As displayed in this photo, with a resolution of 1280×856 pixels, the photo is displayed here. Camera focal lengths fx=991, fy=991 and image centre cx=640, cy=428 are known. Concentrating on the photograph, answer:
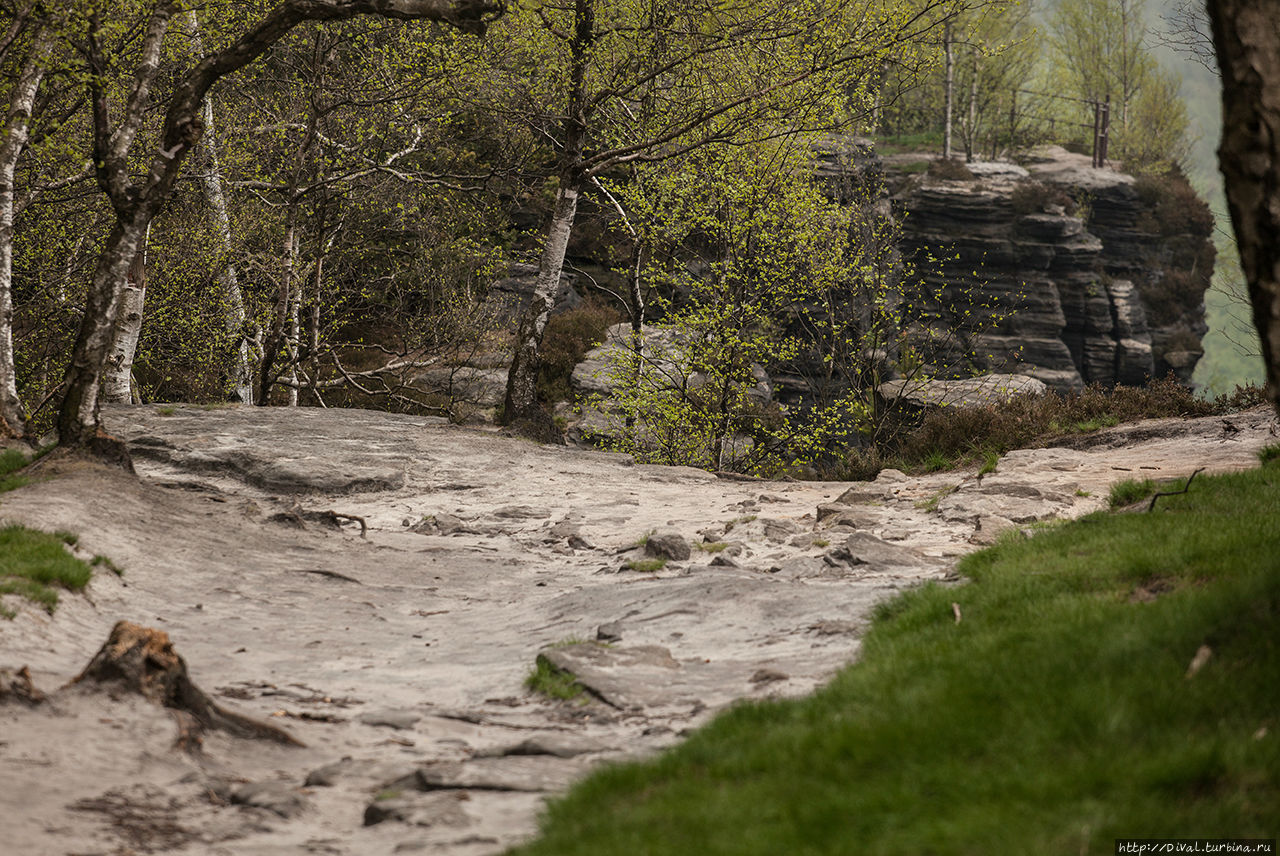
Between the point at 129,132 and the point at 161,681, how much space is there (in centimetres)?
838

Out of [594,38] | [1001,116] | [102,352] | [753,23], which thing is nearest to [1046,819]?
[102,352]

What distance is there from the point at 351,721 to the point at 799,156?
58.5ft

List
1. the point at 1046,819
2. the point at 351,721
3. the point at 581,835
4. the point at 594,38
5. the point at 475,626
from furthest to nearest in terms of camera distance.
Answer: the point at 594,38 < the point at 475,626 < the point at 351,721 < the point at 581,835 < the point at 1046,819

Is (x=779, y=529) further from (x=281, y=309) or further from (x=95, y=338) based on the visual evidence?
(x=281, y=309)

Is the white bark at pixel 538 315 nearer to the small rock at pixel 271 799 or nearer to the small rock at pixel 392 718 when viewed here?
the small rock at pixel 392 718

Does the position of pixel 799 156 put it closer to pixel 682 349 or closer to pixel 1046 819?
pixel 682 349

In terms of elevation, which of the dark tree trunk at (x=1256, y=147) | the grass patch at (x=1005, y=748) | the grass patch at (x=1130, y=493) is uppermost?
the dark tree trunk at (x=1256, y=147)

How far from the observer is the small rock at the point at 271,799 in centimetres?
479

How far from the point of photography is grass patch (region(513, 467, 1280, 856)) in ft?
12.1

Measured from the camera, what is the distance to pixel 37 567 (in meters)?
7.79

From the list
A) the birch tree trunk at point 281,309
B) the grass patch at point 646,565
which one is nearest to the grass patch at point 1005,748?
the grass patch at point 646,565

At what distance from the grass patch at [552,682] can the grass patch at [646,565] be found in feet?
10.6

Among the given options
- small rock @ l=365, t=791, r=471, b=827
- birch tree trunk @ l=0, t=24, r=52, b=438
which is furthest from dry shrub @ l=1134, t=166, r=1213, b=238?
small rock @ l=365, t=791, r=471, b=827

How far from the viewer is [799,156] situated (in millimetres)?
21453
